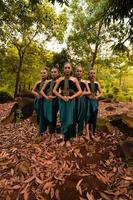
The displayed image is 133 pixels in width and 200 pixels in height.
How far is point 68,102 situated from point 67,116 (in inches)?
12.3

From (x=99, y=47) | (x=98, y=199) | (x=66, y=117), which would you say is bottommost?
(x=98, y=199)

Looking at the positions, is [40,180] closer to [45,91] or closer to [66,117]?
[66,117]

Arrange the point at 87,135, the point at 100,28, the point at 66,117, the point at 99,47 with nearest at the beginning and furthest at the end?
the point at 66,117, the point at 87,135, the point at 100,28, the point at 99,47

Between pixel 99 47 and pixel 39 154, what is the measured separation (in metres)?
18.9

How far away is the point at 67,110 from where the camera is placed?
7.07 m

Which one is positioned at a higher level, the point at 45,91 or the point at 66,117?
the point at 45,91

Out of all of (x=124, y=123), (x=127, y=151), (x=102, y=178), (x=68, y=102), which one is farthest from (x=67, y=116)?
(x=124, y=123)

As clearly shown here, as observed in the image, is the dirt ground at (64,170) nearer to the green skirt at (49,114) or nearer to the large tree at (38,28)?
the green skirt at (49,114)

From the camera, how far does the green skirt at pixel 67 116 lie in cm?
703

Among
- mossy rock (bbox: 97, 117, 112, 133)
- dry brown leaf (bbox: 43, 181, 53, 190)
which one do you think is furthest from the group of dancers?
dry brown leaf (bbox: 43, 181, 53, 190)

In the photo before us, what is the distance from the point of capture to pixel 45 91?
7.68m

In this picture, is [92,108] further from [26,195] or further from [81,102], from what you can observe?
[26,195]

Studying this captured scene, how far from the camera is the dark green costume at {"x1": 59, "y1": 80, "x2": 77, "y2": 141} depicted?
23.1 feet

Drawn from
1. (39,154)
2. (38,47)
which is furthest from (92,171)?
(38,47)
